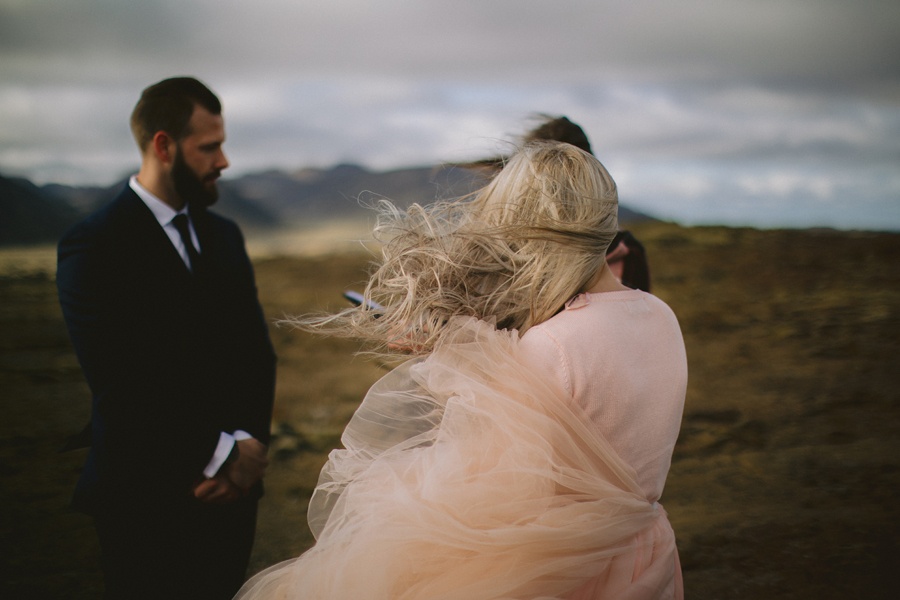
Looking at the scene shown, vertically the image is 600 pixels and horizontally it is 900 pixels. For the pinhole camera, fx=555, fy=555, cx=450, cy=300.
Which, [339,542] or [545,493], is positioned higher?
[545,493]

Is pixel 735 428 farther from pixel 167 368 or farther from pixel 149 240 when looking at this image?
pixel 149 240

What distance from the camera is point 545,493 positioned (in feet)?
4.49

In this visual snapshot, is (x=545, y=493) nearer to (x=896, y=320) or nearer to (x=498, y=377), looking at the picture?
(x=498, y=377)

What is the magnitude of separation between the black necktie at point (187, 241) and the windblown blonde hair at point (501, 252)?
33.8 inches

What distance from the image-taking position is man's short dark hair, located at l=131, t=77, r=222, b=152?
2291 mm

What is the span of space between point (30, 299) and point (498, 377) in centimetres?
1606

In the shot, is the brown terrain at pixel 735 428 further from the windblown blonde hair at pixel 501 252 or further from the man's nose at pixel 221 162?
the windblown blonde hair at pixel 501 252

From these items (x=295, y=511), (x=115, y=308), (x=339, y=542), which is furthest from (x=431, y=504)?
(x=295, y=511)

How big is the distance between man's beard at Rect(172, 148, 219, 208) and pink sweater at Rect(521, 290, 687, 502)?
66.1 inches

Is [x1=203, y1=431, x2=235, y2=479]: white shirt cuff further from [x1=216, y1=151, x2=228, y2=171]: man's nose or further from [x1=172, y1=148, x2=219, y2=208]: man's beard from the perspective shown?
[x1=216, y1=151, x2=228, y2=171]: man's nose

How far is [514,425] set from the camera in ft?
4.44

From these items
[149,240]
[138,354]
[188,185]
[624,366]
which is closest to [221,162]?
[188,185]

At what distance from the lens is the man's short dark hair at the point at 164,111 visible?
229 cm

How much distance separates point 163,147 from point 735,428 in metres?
5.88
